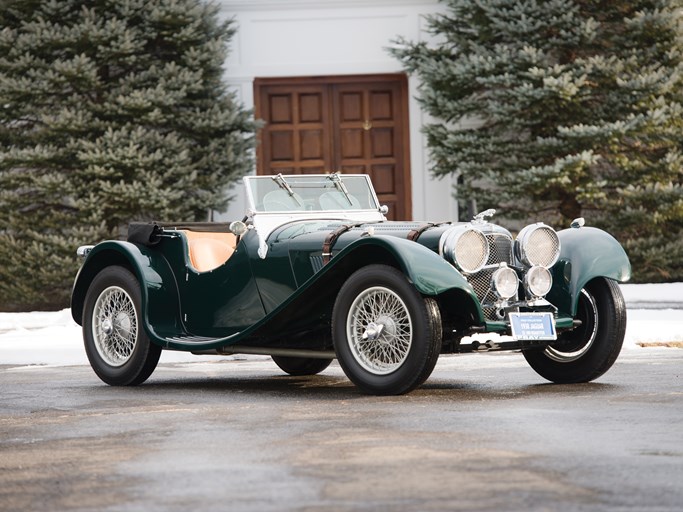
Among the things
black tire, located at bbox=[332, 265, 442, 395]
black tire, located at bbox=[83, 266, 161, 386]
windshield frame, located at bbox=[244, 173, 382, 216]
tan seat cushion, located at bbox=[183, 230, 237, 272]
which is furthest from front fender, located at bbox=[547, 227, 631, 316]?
black tire, located at bbox=[83, 266, 161, 386]

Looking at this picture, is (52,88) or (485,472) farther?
(52,88)

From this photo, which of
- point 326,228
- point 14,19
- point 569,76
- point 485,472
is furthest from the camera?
point 14,19

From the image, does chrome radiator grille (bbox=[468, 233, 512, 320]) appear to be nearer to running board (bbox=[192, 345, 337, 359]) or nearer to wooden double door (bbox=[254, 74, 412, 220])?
running board (bbox=[192, 345, 337, 359])

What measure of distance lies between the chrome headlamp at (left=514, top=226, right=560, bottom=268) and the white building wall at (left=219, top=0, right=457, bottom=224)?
11232mm

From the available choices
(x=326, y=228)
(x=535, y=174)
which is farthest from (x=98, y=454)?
(x=535, y=174)

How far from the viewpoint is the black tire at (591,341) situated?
9.00 m

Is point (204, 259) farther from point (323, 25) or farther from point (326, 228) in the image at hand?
point (323, 25)

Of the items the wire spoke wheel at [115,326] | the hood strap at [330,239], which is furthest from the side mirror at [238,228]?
the wire spoke wheel at [115,326]

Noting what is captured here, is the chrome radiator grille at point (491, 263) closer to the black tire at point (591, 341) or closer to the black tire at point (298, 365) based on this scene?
the black tire at point (591, 341)

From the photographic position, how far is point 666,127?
18.4 metres

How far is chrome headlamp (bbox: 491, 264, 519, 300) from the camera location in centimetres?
862

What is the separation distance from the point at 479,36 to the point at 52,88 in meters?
5.81

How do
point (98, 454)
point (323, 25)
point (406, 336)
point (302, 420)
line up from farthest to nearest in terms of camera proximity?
point (323, 25)
point (406, 336)
point (302, 420)
point (98, 454)

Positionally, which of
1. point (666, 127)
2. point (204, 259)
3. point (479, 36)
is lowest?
point (204, 259)
